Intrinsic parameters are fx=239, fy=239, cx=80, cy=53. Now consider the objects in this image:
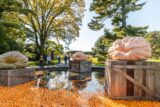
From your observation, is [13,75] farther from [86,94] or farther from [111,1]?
[111,1]

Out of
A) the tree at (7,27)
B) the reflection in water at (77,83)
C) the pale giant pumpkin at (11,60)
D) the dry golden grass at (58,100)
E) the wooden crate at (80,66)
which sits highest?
the tree at (7,27)

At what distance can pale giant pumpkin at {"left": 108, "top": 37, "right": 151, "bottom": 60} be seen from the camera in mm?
8828

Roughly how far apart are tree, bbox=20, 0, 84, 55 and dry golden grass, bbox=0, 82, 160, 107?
24.4m

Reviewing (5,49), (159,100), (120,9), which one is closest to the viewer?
(159,100)

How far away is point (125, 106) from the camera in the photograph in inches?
291

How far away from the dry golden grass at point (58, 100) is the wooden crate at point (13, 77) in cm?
190

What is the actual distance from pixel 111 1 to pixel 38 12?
40.4 feet

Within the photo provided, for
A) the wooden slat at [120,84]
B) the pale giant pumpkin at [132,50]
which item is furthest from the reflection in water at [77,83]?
the pale giant pumpkin at [132,50]

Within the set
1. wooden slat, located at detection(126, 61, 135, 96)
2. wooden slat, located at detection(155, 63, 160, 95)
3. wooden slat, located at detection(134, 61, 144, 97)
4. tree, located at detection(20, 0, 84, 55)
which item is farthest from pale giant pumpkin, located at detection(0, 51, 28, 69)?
tree, located at detection(20, 0, 84, 55)

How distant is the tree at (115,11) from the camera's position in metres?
25.2

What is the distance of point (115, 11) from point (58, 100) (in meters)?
19.6

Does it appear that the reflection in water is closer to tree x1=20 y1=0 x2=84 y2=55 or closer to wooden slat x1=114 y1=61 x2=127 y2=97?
wooden slat x1=114 y1=61 x2=127 y2=97

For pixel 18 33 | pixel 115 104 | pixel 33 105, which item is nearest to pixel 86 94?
pixel 115 104

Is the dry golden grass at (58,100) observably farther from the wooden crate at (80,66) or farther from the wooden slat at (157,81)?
the wooden crate at (80,66)
